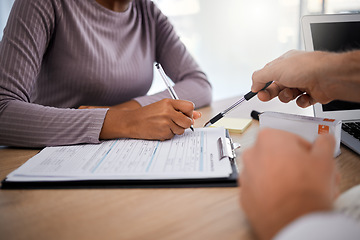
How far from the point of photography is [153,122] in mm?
693

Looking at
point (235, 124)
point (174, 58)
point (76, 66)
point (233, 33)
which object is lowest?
point (233, 33)

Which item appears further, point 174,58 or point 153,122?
point 174,58

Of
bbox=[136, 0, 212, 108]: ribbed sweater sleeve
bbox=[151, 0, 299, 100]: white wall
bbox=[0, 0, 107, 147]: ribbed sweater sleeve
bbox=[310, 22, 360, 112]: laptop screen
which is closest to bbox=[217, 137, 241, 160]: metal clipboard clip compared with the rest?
bbox=[0, 0, 107, 147]: ribbed sweater sleeve

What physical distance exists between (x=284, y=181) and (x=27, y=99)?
76 centimetres

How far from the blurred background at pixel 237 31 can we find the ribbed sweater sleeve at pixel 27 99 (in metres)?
2.35

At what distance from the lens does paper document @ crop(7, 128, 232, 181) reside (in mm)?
517

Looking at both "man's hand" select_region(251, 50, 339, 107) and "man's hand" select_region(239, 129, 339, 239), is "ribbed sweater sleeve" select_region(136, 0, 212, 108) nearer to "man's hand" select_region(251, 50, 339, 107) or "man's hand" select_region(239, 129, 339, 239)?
"man's hand" select_region(251, 50, 339, 107)

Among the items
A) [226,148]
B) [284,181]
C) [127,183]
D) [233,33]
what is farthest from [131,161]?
[233,33]

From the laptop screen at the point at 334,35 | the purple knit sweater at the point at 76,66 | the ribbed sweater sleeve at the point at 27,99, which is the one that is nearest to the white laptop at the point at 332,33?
the laptop screen at the point at 334,35

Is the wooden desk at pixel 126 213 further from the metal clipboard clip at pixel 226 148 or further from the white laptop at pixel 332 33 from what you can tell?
the white laptop at pixel 332 33

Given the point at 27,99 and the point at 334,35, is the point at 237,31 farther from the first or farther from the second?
the point at 27,99

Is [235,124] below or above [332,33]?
below

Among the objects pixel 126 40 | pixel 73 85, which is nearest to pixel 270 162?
pixel 73 85

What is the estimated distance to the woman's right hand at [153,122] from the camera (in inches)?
27.1
